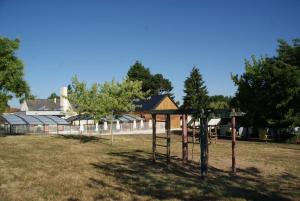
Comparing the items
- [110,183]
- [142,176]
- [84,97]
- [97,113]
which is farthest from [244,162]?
[84,97]

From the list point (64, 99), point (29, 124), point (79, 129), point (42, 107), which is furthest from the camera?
point (42, 107)

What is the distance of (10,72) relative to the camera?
3438 cm

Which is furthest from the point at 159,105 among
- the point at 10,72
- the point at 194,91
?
the point at 10,72

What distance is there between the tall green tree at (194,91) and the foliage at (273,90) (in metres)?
29.7

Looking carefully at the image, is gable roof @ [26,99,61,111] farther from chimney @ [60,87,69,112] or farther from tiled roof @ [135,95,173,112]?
tiled roof @ [135,95,173,112]

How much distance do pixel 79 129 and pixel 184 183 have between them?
3926 cm

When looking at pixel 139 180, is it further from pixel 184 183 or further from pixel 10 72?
pixel 10 72

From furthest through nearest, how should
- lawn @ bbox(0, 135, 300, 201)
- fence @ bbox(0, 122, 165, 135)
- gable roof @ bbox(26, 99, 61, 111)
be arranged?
gable roof @ bbox(26, 99, 61, 111)
fence @ bbox(0, 122, 165, 135)
lawn @ bbox(0, 135, 300, 201)

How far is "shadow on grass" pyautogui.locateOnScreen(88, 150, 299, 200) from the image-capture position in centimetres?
1152

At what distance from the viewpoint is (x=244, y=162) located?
19.8 metres

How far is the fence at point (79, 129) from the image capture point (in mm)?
A: 46116

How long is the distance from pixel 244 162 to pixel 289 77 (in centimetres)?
1904

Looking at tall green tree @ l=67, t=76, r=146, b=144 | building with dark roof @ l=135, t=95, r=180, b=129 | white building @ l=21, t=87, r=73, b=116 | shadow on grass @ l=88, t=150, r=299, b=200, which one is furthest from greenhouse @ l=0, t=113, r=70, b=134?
shadow on grass @ l=88, t=150, r=299, b=200

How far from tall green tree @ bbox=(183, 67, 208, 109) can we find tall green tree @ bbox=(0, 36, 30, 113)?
42055mm
